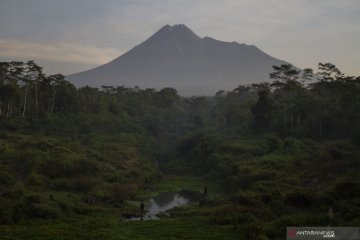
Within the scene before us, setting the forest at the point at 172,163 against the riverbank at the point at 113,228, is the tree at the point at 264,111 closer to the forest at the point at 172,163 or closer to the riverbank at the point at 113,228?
the forest at the point at 172,163

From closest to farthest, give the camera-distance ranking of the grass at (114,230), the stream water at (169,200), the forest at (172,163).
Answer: the grass at (114,230), the forest at (172,163), the stream water at (169,200)

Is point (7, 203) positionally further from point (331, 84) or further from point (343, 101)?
point (331, 84)

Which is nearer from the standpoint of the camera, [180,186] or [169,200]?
[169,200]

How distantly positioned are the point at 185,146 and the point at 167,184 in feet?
57.7

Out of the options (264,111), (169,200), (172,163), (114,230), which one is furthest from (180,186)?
(114,230)

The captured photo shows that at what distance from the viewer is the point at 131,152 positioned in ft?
154

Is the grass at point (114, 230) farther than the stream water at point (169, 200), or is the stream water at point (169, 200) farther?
the stream water at point (169, 200)

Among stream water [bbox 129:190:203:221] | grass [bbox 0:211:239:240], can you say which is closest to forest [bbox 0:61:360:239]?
grass [bbox 0:211:239:240]

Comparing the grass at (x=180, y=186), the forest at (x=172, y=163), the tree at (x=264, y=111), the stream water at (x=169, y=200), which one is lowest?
the stream water at (x=169, y=200)

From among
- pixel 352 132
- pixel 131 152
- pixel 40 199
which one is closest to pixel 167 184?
pixel 131 152

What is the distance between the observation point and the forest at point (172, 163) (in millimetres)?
21391

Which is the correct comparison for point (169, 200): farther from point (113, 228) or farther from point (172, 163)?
point (172, 163)

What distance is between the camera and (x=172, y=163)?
4981 centimetres

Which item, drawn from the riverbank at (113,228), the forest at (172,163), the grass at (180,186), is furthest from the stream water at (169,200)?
the riverbank at (113,228)
